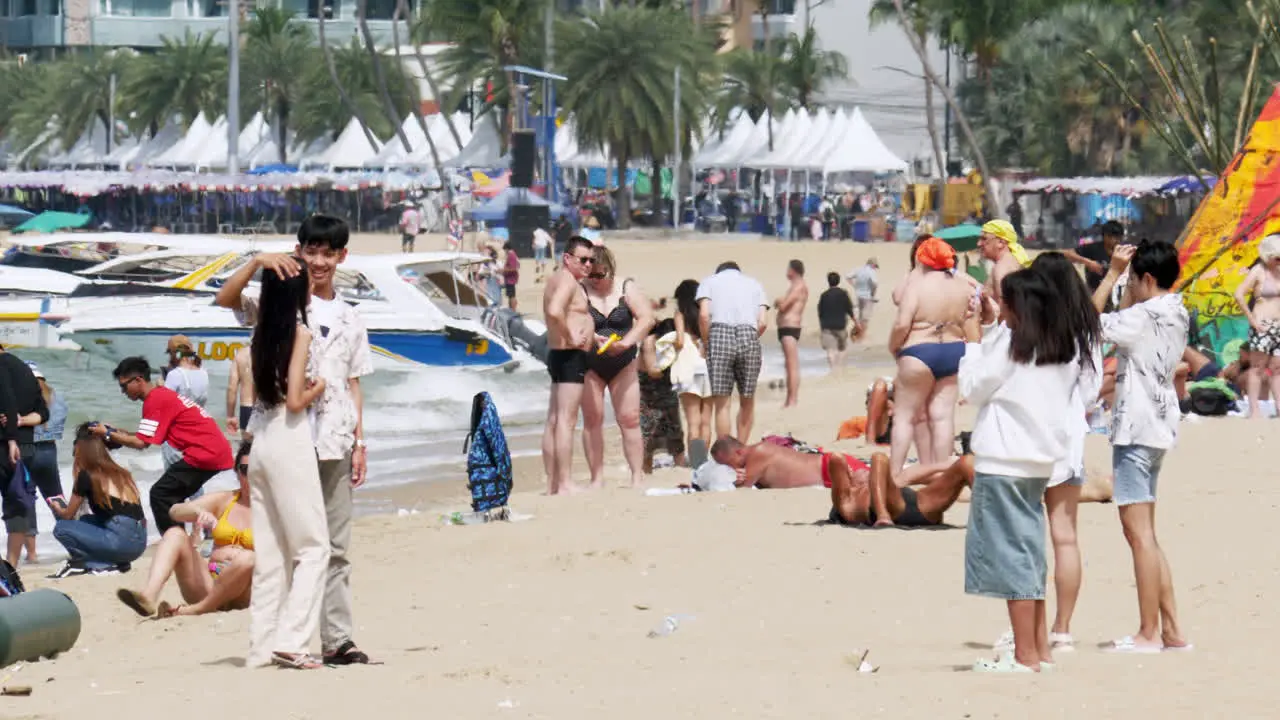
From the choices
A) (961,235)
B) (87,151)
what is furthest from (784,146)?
(87,151)

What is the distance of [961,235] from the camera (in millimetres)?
26234

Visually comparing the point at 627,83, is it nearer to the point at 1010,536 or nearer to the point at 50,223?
the point at 50,223

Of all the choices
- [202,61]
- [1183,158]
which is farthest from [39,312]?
[202,61]

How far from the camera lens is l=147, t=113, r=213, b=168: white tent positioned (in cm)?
7081

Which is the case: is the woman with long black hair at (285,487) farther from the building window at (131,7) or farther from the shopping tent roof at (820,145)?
the building window at (131,7)

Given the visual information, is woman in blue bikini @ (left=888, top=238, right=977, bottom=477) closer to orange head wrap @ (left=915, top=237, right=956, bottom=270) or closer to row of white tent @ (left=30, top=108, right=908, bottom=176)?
orange head wrap @ (left=915, top=237, right=956, bottom=270)

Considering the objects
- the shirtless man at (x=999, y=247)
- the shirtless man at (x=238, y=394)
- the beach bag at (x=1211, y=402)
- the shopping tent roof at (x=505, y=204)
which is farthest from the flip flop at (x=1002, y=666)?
the shopping tent roof at (x=505, y=204)

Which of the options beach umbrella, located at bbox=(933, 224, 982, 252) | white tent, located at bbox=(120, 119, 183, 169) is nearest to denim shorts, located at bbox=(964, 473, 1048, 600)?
beach umbrella, located at bbox=(933, 224, 982, 252)

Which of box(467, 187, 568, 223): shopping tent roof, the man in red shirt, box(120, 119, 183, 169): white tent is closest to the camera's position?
the man in red shirt

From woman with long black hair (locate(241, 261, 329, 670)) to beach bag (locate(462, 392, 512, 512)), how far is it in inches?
174

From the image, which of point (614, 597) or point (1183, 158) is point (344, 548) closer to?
point (614, 597)

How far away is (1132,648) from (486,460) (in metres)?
5.16

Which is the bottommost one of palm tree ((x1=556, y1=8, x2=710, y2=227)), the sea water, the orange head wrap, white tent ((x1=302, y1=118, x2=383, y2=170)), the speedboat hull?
the sea water

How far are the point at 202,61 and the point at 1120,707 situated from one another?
78121mm
